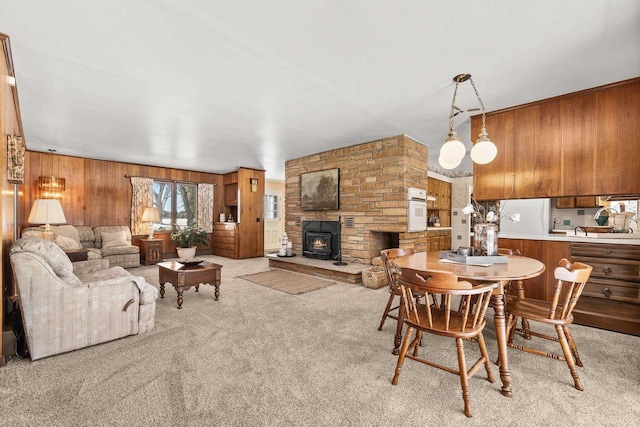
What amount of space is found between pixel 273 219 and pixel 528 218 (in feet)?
23.3

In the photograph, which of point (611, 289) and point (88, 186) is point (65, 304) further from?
point (88, 186)

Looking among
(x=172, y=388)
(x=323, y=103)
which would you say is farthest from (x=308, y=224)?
(x=172, y=388)

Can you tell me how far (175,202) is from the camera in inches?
302

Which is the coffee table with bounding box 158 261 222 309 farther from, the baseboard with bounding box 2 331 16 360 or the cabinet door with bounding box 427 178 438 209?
the cabinet door with bounding box 427 178 438 209

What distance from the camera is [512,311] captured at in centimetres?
211

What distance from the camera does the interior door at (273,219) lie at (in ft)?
29.9

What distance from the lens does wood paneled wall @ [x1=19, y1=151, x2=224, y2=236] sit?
18.8 feet

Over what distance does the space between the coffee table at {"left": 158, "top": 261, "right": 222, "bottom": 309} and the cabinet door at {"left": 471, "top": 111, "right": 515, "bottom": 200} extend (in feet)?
11.8

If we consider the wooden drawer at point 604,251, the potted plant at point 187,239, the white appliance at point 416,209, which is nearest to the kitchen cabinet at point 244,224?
the potted plant at point 187,239

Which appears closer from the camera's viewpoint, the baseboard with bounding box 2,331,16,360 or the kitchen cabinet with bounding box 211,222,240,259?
the baseboard with bounding box 2,331,16,360

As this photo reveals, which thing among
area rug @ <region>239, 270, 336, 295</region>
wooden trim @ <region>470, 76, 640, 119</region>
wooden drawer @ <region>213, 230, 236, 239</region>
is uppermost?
wooden trim @ <region>470, 76, 640, 119</region>

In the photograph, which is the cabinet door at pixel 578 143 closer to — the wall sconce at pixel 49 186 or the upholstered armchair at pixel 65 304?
the upholstered armchair at pixel 65 304

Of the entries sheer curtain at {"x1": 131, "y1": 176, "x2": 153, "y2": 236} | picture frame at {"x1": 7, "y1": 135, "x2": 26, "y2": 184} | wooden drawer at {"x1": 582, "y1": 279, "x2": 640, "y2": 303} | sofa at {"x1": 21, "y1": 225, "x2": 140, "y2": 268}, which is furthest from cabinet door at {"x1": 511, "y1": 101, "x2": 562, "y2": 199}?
sheer curtain at {"x1": 131, "y1": 176, "x2": 153, "y2": 236}

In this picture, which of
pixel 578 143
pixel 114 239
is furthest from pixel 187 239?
pixel 578 143
